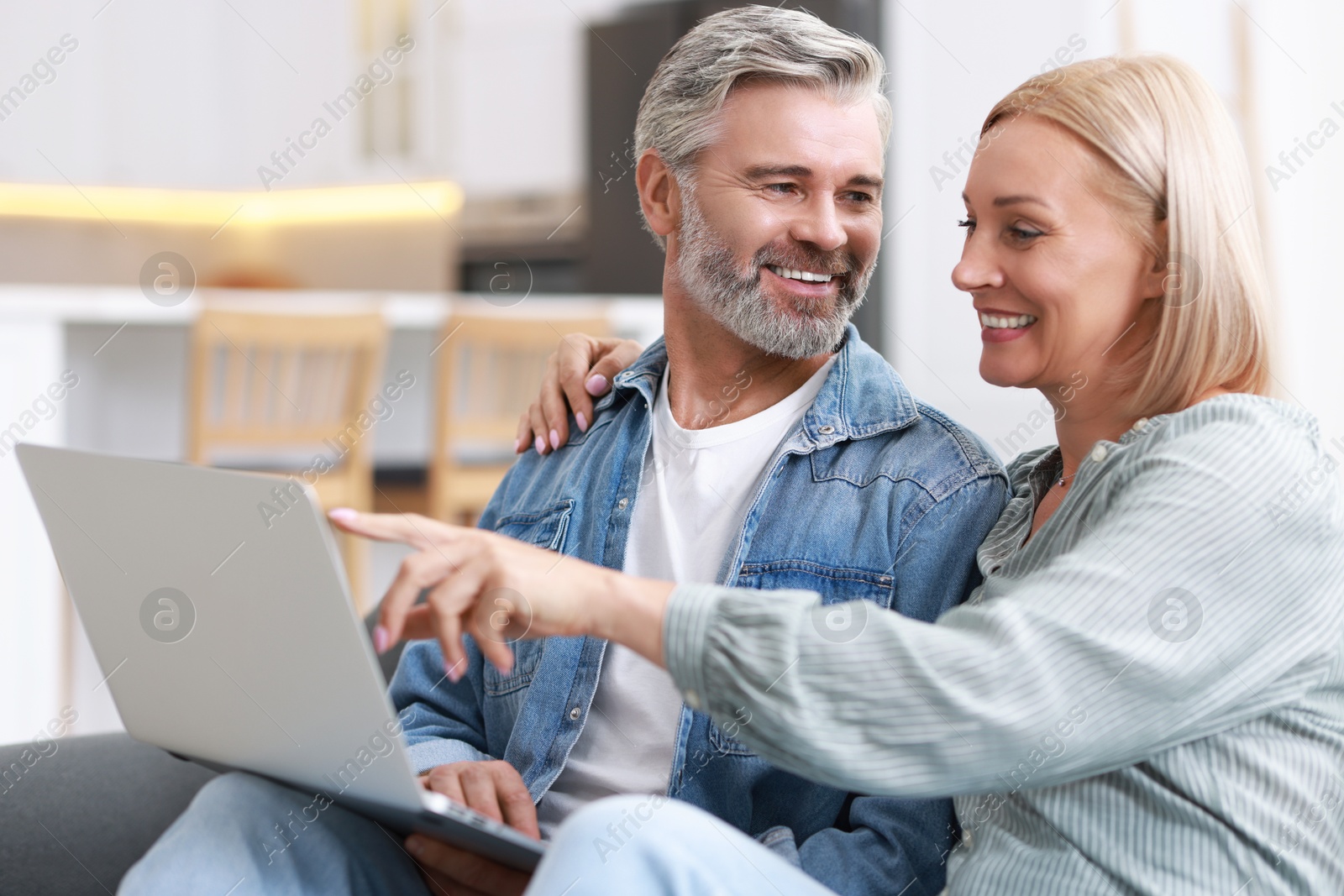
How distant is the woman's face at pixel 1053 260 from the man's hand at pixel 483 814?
53 cm

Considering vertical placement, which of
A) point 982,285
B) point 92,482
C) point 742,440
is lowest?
point 742,440

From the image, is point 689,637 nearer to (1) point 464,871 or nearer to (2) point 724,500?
(1) point 464,871

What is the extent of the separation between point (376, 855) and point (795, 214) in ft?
2.33

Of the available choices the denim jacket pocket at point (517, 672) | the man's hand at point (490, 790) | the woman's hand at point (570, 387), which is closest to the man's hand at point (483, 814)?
the man's hand at point (490, 790)

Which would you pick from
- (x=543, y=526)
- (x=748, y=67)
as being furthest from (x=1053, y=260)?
(x=543, y=526)

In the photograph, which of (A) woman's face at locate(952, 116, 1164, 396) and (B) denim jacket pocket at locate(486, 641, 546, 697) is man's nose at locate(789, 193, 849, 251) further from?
(B) denim jacket pocket at locate(486, 641, 546, 697)

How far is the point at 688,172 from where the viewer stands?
1333 mm

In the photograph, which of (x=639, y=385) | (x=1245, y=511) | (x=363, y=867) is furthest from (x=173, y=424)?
(x=1245, y=511)

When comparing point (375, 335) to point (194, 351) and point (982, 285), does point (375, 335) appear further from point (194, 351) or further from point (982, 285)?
point (982, 285)

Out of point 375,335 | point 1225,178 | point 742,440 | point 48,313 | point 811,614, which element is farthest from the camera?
point 375,335

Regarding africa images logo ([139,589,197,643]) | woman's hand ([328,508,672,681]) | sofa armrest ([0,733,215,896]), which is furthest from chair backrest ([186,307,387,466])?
woman's hand ([328,508,672,681])

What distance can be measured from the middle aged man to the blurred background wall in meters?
1.61

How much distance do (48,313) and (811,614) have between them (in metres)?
2.10

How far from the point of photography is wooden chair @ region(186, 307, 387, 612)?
2703mm
